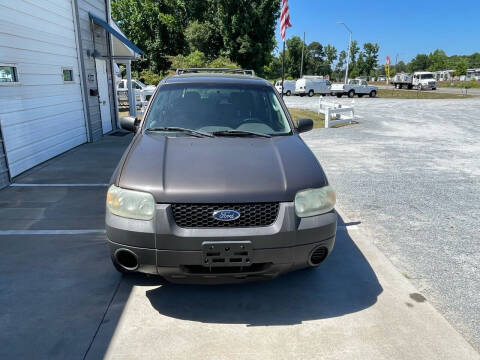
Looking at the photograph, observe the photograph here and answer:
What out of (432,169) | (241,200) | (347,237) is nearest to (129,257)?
(241,200)

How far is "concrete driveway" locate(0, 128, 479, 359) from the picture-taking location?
8.29 ft

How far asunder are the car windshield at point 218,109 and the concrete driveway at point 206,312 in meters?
1.56

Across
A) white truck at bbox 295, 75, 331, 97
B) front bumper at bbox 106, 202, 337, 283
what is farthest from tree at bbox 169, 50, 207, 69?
front bumper at bbox 106, 202, 337, 283

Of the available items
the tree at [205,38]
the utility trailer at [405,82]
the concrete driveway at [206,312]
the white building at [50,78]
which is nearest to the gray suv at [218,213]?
the concrete driveway at [206,312]

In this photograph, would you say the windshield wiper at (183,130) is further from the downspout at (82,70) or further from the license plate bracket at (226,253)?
the downspout at (82,70)

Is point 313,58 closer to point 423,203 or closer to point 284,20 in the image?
point 284,20

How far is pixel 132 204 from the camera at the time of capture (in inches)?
105

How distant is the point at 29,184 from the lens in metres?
6.38

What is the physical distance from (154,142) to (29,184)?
4.29 meters

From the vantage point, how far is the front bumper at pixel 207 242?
2557mm

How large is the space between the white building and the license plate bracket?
5.19 m

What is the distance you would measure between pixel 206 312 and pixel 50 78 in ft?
25.9

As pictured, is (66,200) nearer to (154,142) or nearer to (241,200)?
(154,142)

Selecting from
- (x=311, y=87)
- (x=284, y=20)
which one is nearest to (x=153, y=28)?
(x=311, y=87)
